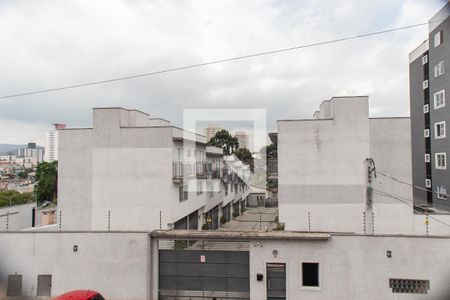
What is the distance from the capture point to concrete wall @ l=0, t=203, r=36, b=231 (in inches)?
464

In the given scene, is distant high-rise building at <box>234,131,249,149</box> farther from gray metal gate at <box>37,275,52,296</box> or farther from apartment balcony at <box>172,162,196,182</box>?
gray metal gate at <box>37,275,52,296</box>

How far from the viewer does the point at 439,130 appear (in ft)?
56.5

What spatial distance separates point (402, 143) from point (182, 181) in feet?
23.4

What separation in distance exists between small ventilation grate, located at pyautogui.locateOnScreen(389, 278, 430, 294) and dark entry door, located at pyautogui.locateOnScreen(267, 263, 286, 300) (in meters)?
2.35

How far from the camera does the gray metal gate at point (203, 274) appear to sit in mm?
7148

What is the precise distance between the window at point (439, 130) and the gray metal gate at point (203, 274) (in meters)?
15.7

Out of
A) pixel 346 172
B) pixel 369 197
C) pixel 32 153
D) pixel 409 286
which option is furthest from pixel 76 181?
pixel 32 153

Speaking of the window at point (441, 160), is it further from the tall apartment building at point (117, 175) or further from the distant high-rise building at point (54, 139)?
the distant high-rise building at point (54, 139)

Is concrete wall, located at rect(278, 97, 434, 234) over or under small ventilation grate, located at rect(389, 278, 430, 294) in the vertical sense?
over

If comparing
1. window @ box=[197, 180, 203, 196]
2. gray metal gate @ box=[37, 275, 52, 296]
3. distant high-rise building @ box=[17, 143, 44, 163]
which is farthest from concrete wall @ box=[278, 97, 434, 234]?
distant high-rise building @ box=[17, 143, 44, 163]

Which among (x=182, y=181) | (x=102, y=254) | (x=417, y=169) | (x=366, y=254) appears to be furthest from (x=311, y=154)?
(x=417, y=169)

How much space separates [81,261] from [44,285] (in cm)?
110

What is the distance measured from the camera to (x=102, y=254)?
288 inches

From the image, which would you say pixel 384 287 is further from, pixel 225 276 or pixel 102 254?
pixel 102 254
